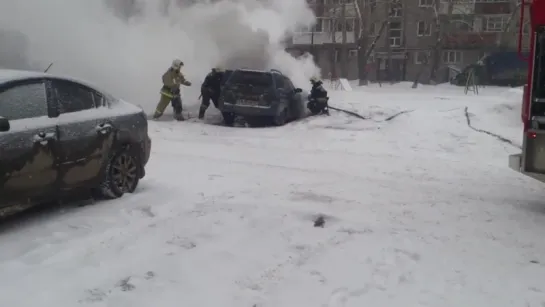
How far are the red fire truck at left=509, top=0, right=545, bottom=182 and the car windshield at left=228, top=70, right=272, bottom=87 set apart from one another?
9.26m

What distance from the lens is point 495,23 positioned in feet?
176

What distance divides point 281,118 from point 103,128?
31.2ft

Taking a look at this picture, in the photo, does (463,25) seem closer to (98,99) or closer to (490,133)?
(490,133)

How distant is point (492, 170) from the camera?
10.1 metres

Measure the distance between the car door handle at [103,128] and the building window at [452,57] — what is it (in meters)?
52.7

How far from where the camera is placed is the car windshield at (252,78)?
15.6 metres

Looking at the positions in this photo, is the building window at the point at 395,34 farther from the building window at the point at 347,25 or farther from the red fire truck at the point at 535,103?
the red fire truck at the point at 535,103

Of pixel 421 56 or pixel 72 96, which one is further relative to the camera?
pixel 421 56

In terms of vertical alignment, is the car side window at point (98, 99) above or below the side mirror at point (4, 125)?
above

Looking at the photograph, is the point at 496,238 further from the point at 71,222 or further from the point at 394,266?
the point at 71,222

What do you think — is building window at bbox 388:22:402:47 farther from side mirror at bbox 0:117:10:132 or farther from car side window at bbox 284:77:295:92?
side mirror at bbox 0:117:10:132

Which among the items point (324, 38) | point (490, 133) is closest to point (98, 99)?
point (490, 133)

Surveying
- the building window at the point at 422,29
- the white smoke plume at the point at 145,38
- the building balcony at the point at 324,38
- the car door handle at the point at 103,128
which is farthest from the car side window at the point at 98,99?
the building window at the point at 422,29

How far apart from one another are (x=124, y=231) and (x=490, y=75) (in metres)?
40.8
